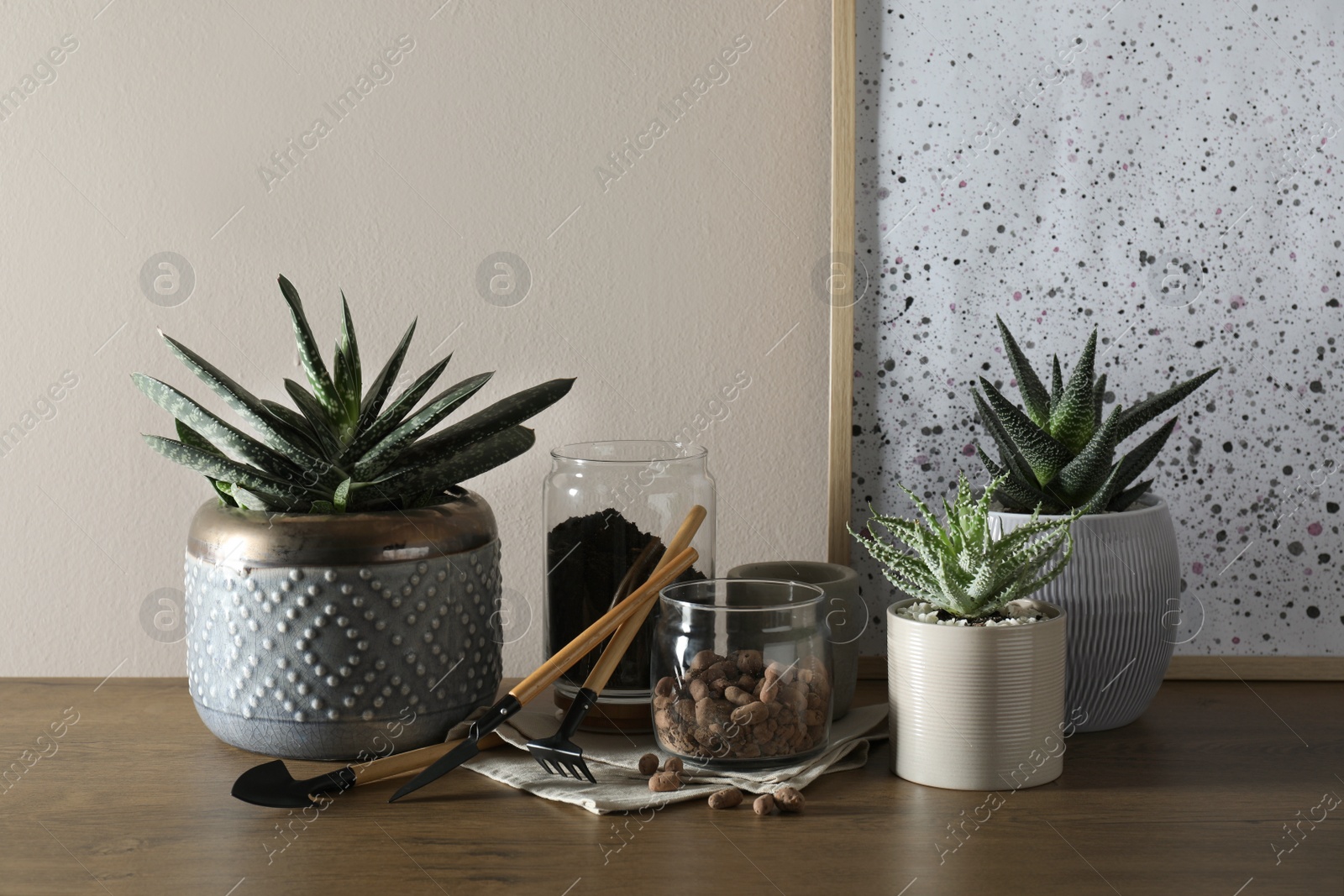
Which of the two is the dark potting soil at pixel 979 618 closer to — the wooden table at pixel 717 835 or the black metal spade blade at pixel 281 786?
the wooden table at pixel 717 835

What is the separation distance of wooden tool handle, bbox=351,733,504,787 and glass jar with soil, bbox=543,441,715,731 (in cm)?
13

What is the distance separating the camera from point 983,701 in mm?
675

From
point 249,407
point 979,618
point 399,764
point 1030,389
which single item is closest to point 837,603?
point 979,618

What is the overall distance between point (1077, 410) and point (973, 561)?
16 cm

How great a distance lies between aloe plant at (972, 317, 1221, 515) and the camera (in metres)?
0.77

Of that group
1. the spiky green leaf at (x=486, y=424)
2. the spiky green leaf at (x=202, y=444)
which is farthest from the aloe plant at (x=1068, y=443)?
the spiky green leaf at (x=202, y=444)

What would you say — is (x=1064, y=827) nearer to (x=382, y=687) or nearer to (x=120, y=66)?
(x=382, y=687)

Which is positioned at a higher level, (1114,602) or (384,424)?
(384,424)

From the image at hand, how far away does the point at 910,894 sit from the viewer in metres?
0.56

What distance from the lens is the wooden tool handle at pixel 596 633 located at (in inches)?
29.0

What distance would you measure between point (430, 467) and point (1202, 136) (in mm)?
675

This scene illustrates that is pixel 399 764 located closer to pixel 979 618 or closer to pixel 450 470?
pixel 450 470

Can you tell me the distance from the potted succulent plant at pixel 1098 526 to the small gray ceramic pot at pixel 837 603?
118 mm

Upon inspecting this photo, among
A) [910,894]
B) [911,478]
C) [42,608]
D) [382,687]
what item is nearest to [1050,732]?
[910,894]
